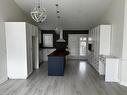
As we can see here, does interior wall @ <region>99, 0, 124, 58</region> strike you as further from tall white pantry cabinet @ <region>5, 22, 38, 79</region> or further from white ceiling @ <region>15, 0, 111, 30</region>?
tall white pantry cabinet @ <region>5, 22, 38, 79</region>

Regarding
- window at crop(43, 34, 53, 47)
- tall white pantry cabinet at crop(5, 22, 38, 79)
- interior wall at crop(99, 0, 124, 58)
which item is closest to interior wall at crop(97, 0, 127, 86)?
interior wall at crop(99, 0, 124, 58)

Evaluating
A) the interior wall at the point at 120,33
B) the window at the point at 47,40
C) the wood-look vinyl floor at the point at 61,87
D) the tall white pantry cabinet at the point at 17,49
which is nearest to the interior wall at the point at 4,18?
the tall white pantry cabinet at the point at 17,49

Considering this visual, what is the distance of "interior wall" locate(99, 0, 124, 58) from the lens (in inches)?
172

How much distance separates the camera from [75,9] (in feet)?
19.8

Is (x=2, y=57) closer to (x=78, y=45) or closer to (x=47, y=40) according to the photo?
(x=47, y=40)

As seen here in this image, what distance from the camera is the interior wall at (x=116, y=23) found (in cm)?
438

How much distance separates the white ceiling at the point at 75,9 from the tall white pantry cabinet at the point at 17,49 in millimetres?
1567

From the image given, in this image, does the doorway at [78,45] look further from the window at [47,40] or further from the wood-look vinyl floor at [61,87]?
the wood-look vinyl floor at [61,87]

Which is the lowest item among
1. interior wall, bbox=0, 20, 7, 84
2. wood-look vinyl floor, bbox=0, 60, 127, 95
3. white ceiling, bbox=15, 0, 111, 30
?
wood-look vinyl floor, bbox=0, 60, 127, 95

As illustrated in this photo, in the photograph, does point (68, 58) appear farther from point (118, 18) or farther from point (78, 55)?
point (118, 18)

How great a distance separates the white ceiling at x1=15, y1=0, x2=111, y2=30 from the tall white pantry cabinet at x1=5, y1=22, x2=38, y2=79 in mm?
1567

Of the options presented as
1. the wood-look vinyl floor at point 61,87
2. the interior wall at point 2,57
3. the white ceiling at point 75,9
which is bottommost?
the wood-look vinyl floor at point 61,87

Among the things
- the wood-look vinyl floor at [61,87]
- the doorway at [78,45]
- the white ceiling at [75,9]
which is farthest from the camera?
the doorway at [78,45]

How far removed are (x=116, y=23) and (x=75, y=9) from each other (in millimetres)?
2198
